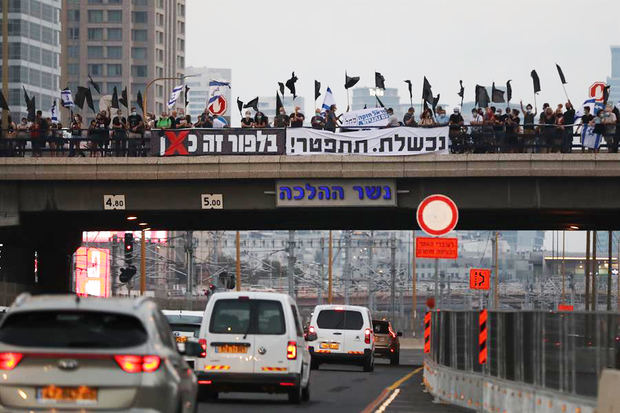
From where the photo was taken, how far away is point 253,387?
953 inches

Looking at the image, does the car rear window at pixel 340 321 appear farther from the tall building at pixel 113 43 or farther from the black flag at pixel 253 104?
the tall building at pixel 113 43

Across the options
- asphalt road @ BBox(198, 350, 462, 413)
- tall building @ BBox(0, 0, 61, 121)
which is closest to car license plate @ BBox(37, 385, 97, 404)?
asphalt road @ BBox(198, 350, 462, 413)

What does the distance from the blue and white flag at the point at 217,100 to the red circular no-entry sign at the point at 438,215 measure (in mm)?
23714

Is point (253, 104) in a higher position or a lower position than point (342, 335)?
higher

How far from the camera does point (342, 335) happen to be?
130 ft

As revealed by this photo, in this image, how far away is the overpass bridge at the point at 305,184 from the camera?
43812 millimetres

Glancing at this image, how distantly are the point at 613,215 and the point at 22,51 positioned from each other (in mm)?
104579

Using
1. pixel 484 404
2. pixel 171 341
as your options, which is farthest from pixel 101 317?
pixel 484 404

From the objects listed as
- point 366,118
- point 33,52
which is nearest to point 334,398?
point 366,118

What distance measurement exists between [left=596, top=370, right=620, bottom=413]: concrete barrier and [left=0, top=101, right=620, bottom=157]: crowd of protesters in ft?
90.1

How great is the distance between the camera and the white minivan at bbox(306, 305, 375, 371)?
130 ft

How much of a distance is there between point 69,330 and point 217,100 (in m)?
37.8

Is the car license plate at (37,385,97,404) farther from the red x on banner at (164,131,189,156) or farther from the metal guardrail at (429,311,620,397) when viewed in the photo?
the red x on banner at (164,131,189,156)

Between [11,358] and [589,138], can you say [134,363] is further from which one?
[589,138]
